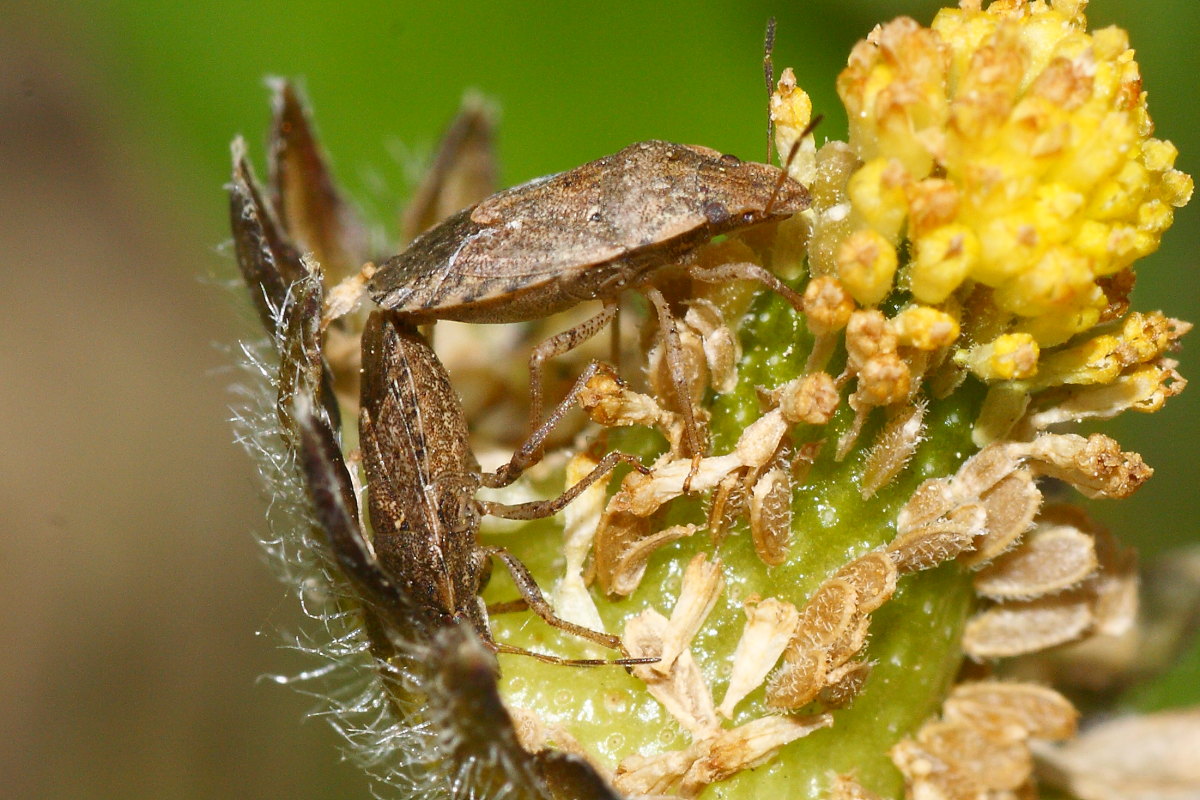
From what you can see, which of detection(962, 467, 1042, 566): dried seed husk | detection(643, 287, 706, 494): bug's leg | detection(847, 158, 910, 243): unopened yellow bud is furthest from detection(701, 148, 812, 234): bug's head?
detection(962, 467, 1042, 566): dried seed husk

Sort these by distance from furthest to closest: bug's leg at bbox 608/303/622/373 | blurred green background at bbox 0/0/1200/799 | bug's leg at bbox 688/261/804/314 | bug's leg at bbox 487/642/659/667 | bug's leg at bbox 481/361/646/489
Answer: blurred green background at bbox 0/0/1200/799 < bug's leg at bbox 608/303/622/373 < bug's leg at bbox 481/361/646/489 < bug's leg at bbox 688/261/804/314 < bug's leg at bbox 487/642/659/667

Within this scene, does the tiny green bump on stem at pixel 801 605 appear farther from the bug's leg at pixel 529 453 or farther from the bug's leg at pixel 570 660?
the bug's leg at pixel 529 453

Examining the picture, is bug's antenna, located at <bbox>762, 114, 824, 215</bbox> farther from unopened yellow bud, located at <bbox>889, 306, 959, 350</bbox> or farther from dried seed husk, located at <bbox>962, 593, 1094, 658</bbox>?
dried seed husk, located at <bbox>962, 593, 1094, 658</bbox>

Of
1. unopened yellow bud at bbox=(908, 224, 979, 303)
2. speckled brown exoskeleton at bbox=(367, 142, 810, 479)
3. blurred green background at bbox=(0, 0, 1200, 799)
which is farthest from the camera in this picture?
blurred green background at bbox=(0, 0, 1200, 799)

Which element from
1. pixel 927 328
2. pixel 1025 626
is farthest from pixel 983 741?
pixel 927 328

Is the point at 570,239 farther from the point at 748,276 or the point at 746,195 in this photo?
the point at 748,276

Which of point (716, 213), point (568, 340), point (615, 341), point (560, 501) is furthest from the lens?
point (568, 340)

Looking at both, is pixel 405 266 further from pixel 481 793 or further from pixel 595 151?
pixel 595 151

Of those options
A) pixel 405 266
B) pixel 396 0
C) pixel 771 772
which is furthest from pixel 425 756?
pixel 396 0
